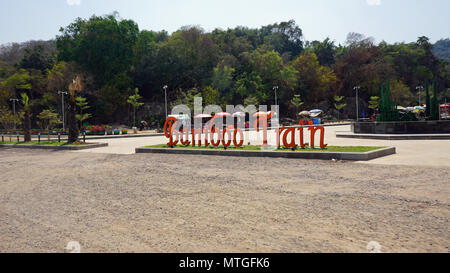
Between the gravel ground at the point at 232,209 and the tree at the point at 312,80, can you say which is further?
the tree at the point at 312,80

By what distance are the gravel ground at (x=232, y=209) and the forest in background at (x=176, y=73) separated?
41348 mm

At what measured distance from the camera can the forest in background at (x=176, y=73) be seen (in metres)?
54.8

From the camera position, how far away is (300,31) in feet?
339

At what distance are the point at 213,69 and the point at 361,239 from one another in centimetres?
5954

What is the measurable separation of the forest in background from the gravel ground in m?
41.3

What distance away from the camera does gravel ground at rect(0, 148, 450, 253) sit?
493cm

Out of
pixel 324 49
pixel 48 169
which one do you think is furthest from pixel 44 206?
pixel 324 49

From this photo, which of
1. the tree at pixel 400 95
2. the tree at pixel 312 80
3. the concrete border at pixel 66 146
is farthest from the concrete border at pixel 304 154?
the tree at pixel 400 95

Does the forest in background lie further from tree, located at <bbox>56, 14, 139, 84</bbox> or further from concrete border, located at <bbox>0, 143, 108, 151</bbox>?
concrete border, located at <bbox>0, 143, 108, 151</bbox>

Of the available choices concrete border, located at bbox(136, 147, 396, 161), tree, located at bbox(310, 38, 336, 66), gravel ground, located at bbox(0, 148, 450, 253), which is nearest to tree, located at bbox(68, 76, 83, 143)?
concrete border, located at bbox(136, 147, 396, 161)

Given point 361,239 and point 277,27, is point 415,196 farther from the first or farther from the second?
point 277,27

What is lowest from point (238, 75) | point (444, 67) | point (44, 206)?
point (44, 206)

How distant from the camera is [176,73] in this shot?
61500 millimetres

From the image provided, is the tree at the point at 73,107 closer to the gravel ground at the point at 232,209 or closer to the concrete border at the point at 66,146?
the concrete border at the point at 66,146
